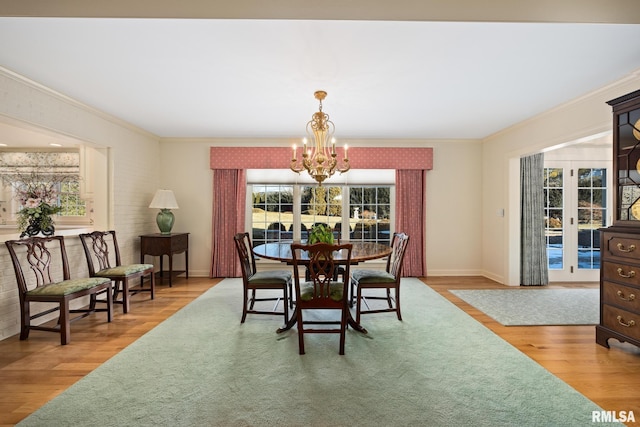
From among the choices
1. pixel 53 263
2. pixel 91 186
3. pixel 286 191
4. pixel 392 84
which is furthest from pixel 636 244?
pixel 91 186

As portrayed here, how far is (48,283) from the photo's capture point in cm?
336

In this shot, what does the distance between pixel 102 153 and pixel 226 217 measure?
2.06 m

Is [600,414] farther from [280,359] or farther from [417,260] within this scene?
[417,260]

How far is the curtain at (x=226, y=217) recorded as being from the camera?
19.0 ft

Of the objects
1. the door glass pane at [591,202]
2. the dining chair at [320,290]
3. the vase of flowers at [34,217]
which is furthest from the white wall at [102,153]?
the door glass pane at [591,202]

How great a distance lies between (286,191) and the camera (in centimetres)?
601

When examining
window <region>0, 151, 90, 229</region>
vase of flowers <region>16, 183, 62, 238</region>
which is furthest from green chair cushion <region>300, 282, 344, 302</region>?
window <region>0, 151, 90, 229</region>

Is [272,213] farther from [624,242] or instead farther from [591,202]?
[591,202]

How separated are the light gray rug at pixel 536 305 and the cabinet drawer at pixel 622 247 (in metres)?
1.05

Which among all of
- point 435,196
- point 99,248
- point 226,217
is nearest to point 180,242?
point 226,217

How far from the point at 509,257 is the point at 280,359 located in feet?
13.8

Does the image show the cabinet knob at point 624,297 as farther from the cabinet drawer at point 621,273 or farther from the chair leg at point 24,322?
the chair leg at point 24,322

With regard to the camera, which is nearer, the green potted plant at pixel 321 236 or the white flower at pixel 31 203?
the green potted plant at pixel 321 236

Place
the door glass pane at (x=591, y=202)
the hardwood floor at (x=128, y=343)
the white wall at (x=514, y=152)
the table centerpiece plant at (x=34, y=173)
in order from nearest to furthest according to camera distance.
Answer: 1. the hardwood floor at (x=128, y=343)
2. the white wall at (x=514, y=152)
3. the table centerpiece plant at (x=34, y=173)
4. the door glass pane at (x=591, y=202)
